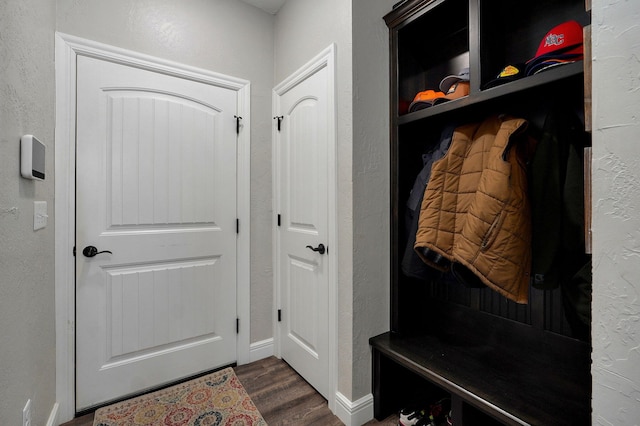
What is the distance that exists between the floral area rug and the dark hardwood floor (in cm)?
6

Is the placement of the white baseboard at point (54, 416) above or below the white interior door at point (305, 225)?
below

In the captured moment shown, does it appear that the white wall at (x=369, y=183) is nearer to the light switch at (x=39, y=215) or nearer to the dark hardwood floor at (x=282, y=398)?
the dark hardwood floor at (x=282, y=398)

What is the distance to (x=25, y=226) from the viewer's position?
114cm

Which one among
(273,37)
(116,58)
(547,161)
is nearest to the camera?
(547,161)

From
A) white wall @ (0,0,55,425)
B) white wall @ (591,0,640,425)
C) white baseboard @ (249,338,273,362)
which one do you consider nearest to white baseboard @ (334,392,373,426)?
white baseboard @ (249,338,273,362)

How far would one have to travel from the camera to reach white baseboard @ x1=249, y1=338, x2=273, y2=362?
2.18m

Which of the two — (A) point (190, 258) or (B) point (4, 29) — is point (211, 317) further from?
(B) point (4, 29)

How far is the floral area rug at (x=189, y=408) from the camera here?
1.57m

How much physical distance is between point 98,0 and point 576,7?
7.85ft

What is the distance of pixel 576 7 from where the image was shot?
3.98 feet

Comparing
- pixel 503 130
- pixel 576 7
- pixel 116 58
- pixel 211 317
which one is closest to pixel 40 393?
pixel 211 317

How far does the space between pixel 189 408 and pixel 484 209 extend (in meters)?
1.86

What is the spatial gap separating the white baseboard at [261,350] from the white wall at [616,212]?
195 centimetres

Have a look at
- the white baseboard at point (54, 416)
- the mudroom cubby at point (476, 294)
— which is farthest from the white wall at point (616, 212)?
the white baseboard at point (54, 416)
